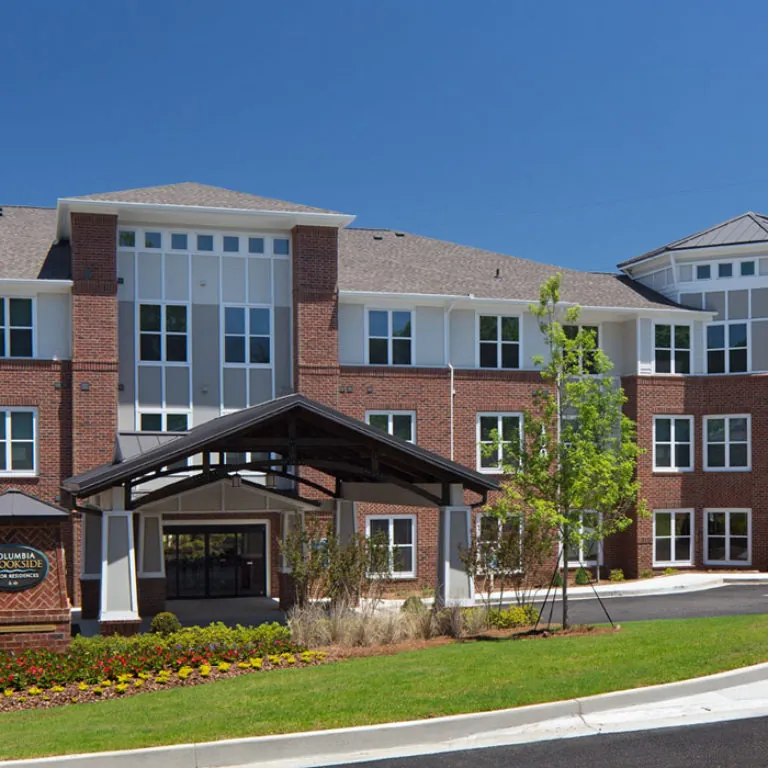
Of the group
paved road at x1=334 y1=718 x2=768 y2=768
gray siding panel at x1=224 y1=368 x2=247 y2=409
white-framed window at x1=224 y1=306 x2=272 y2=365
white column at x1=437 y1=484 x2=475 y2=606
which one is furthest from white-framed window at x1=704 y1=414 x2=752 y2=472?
paved road at x1=334 y1=718 x2=768 y2=768

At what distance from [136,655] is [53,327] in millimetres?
14885

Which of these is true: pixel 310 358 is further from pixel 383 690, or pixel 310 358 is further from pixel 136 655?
pixel 383 690

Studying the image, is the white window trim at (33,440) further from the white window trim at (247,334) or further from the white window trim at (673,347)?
the white window trim at (673,347)

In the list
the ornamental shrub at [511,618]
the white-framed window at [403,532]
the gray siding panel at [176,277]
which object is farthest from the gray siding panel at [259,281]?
the ornamental shrub at [511,618]

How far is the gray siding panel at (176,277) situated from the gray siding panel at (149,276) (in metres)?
0.23

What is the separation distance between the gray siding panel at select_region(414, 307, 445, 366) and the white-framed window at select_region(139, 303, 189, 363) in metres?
6.99

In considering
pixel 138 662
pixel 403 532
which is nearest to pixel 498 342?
pixel 403 532

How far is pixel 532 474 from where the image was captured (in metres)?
19.4

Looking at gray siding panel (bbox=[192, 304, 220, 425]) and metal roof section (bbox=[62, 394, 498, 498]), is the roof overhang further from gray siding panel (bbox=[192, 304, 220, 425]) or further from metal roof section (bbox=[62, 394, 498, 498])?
metal roof section (bbox=[62, 394, 498, 498])

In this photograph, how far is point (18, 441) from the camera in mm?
28703

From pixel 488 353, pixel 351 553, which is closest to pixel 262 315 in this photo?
pixel 488 353

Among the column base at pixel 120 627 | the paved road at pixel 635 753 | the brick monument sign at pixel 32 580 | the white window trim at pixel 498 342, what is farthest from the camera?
the white window trim at pixel 498 342

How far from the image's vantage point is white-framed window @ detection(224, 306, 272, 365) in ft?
100

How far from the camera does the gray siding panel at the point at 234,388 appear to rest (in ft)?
99.6
